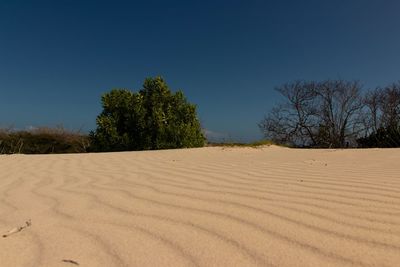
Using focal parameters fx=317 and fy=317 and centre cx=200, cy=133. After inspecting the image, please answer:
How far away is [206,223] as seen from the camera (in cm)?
175

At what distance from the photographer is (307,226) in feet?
Result: 5.43

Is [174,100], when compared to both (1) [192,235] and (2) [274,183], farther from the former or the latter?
(1) [192,235]

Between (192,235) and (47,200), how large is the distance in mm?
1376

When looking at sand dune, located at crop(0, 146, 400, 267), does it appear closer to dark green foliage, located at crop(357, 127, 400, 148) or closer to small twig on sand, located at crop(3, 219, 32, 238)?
small twig on sand, located at crop(3, 219, 32, 238)

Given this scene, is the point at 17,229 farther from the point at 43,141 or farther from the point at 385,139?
the point at 385,139

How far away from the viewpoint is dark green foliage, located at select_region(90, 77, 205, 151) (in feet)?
33.3

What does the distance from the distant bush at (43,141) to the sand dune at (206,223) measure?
31.9 feet

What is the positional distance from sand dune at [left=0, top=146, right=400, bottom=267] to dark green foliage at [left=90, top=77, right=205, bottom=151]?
7.23 m

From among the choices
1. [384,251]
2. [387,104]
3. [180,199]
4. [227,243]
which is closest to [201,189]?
[180,199]

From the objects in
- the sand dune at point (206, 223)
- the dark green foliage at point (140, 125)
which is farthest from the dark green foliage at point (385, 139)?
the sand dune at point (206, 223)

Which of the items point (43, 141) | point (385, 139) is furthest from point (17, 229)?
point (385, 139)

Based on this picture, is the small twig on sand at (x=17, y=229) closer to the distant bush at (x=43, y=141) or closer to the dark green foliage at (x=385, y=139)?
the distant bush at (x=43, y=141)

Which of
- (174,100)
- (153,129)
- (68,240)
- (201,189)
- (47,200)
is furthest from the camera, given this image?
(174,100)

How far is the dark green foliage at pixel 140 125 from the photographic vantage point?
10152 mm
